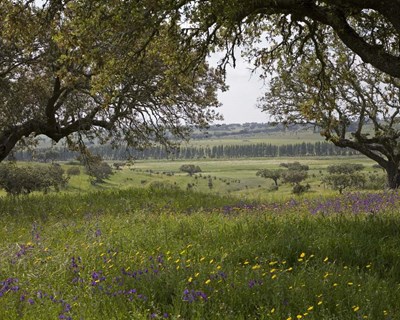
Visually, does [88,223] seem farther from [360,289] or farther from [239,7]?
[360,289]

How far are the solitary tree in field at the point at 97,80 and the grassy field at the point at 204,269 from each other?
3898 mm

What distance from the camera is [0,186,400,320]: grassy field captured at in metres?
4.62

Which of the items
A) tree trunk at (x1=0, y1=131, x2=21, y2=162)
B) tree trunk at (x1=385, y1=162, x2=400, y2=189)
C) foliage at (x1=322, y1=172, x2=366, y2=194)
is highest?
tree trunk at (x1=0, y1=131, x2=21, y2=162)

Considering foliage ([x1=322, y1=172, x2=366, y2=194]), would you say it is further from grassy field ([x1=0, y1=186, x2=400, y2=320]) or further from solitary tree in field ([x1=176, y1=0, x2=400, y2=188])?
grassy field ([x1=0, y1=186, x2=400, y2=320])

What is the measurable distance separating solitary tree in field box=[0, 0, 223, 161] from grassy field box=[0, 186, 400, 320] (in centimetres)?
390

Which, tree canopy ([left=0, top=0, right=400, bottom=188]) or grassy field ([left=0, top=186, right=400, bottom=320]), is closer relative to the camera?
grassy field ([left=0, top=186, right=400, bottom=320])

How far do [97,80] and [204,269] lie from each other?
6882 mm

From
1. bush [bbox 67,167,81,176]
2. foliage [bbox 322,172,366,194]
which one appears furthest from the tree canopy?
bush [bbox 67,167,81,176]

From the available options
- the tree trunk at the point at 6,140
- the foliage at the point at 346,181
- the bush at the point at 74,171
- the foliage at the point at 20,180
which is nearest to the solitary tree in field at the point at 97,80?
the tree trunk at the point at 6,140

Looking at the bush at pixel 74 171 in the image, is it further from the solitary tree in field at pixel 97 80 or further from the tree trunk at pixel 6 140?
the tree trunk at pixel 6 140

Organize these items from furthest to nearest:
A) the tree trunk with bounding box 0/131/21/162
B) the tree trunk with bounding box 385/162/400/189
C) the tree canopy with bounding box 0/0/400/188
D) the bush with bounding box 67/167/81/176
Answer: the bush with bounding box 67/167/81/176 < the tree trunk with bounding box 385/162/400/189 < the tree trunk with bounding box 0/131/21/162 < the tree canopy with bounding box 0/0/400/188

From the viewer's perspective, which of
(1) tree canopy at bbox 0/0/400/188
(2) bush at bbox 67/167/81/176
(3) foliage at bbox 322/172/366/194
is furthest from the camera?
(2) bush at bbox 67/167/81/176

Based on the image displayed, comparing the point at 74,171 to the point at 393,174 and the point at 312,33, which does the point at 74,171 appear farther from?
the point at 312,33

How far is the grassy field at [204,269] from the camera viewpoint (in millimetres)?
4625
